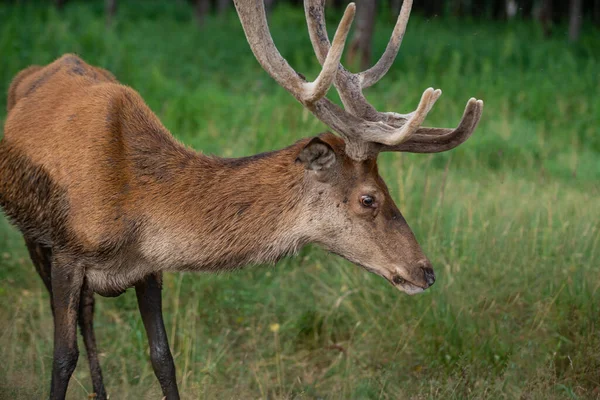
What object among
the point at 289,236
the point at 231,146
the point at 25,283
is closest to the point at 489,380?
the point at 289,236

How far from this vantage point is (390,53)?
482cm

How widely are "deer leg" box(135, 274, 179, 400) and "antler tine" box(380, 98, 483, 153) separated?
148cm

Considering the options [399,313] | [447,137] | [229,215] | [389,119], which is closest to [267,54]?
[389,119]

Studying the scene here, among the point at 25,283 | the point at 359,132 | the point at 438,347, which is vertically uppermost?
the point at 359,132

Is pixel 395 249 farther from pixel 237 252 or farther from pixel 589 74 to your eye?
pixel 589 74

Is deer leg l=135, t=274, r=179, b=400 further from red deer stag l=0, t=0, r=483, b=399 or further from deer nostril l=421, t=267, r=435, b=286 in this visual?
deer nostril l=421, t=267, r=435, b=286

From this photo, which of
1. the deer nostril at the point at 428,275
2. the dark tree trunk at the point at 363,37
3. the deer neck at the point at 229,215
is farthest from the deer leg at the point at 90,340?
the dark tree trunk at the point at 363,37

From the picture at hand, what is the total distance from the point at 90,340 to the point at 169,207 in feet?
4.26

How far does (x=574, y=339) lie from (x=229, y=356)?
81.5 inches

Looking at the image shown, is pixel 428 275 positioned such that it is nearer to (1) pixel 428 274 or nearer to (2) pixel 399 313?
(1) pixel 428 274

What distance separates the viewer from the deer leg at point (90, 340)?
5184mm

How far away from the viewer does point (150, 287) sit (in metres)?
4.90

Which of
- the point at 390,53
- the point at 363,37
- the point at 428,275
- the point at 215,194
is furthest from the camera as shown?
the point at 363,37

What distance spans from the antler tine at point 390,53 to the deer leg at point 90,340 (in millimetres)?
1932
